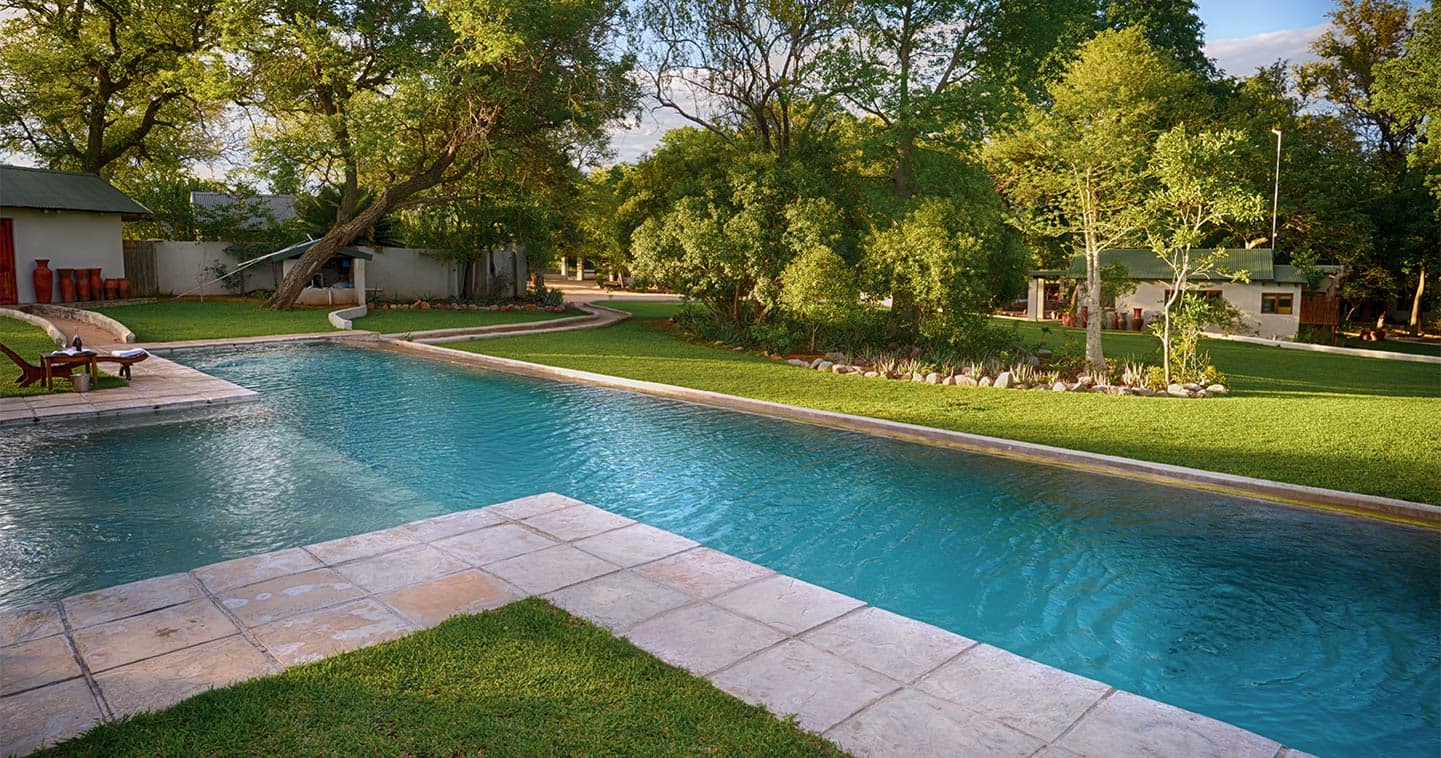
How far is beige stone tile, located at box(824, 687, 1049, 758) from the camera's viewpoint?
3.38 m

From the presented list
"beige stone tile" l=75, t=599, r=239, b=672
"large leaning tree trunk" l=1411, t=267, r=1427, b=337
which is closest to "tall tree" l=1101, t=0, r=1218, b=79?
"large leaning tree trunk" l=1411, t=267, r=1427, b=337

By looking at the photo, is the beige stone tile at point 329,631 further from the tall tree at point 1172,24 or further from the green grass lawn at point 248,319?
the tall tree at point 1172,24

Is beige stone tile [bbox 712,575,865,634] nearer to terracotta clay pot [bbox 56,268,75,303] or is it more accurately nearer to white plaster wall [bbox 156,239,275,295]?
terracotta clay pot [bbox 56,268,75,303]

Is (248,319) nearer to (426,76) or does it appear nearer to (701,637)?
(426,76)

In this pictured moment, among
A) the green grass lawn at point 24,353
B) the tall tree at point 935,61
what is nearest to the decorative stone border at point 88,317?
the green grass lawn at point 24,353

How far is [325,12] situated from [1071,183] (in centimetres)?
1878

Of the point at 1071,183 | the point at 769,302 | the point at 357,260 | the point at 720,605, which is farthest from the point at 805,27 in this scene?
the point at 720,605

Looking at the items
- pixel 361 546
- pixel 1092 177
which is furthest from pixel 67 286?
pixel 1092 177

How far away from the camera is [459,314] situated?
25781 mm

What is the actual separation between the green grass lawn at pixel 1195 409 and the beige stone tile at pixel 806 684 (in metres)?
6.07

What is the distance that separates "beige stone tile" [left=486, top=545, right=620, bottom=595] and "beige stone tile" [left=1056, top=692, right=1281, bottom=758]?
2969mm

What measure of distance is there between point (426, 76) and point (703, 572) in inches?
777

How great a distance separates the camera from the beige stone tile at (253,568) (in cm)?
513

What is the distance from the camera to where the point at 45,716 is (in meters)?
3.49
